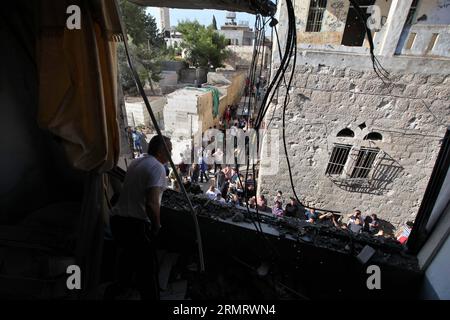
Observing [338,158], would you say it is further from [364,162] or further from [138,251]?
[138,251]

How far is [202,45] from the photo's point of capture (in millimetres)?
22906

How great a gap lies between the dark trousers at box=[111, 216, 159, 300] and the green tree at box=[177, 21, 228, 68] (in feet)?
78.7

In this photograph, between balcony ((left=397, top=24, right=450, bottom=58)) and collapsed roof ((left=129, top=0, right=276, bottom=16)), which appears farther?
balcony ((left=397, top=24, right=450, bottom=58))

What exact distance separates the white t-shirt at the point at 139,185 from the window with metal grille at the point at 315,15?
6.73m

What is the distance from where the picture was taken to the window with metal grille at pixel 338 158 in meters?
6.71

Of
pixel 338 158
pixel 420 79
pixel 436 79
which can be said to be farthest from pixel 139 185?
pixel 436 79

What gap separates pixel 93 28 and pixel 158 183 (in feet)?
4.23

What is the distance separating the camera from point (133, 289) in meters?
2.44

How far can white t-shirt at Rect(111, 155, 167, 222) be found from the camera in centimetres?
208

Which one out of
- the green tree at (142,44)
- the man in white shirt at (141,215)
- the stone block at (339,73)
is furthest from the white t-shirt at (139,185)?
the green tree at (142,44)

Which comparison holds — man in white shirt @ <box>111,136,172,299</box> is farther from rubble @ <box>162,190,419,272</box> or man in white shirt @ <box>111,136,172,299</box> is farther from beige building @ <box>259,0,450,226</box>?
beige building @ <box>259,0,450,226</box>

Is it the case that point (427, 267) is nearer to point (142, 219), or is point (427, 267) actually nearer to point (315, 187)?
point (142, 219)

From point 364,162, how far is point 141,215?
686 cm

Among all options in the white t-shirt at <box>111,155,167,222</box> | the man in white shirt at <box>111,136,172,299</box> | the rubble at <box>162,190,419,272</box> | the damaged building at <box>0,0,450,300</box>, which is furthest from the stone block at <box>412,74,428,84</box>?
the white t-shirt at <box>111,155,167,222</box>
